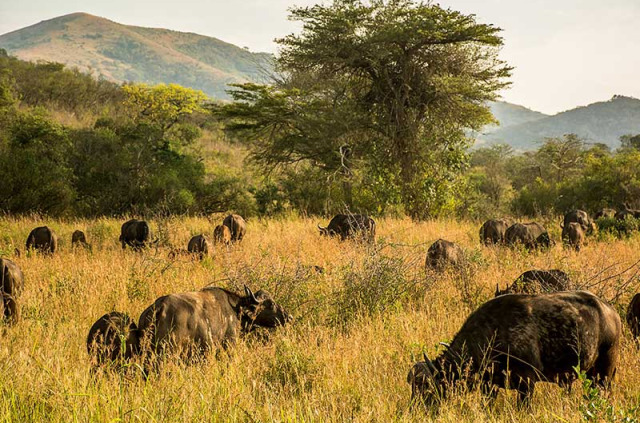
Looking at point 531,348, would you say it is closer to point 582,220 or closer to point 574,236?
point 574,236

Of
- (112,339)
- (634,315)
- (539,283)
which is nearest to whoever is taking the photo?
(112,339)

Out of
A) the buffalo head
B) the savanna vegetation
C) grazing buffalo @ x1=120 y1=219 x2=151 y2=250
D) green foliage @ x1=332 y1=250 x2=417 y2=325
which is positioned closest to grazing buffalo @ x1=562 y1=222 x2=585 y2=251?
the savanna vegetation

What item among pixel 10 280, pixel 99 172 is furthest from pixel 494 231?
pixel 99 172

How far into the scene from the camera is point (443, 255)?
8.77 meters

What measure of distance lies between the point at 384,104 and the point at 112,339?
56.3ft

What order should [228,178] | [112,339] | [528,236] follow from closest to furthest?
[112,339]
[528,236]
[228,178]

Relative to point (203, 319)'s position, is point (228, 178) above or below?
above

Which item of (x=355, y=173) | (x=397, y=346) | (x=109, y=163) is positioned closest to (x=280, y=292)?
(x=397, y=346)

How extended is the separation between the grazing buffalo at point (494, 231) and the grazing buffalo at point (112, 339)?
29.6 ft

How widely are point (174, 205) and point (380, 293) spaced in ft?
48.2

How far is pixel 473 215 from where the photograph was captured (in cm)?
2253

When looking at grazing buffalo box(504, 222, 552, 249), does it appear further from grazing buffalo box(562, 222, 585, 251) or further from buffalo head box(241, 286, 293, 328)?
buffalo head box(241, 286, 293, 328)

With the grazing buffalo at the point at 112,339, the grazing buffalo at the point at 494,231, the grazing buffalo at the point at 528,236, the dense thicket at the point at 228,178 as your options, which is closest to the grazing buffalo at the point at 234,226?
the dense thicket at the point at 228,178

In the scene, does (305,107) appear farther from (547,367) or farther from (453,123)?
(547,367)
